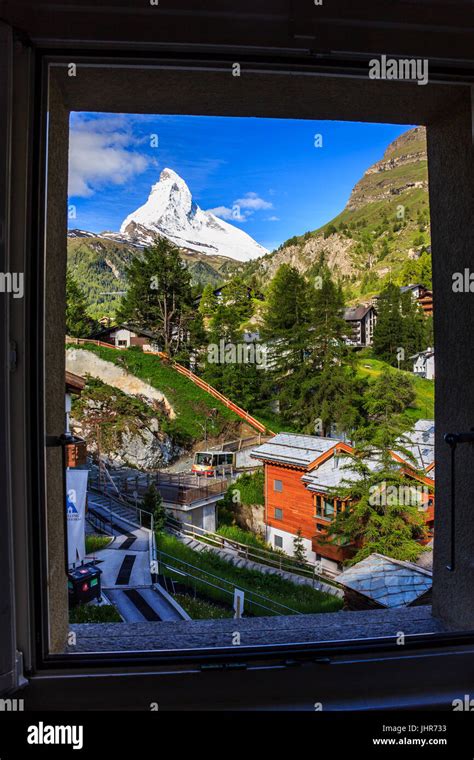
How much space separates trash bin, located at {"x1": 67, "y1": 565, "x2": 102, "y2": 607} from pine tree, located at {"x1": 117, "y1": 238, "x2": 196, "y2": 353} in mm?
769

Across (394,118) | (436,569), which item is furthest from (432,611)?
(394,118)

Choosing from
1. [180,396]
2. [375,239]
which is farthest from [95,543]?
[375,239]

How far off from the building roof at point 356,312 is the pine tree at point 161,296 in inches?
21.0

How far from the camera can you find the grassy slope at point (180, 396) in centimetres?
163

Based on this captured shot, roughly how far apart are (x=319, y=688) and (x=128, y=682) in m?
0.35

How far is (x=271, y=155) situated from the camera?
5.57 feet

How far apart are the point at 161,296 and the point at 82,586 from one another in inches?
38.5

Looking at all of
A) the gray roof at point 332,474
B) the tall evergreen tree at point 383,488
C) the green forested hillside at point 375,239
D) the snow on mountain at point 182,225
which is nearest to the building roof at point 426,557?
the tall evergreen tree at point 383,488

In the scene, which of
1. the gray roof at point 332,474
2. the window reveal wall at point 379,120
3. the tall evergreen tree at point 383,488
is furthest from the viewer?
the gray roof at point 332,474

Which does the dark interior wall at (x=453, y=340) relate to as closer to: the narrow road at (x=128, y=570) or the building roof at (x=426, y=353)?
the building roof at (x=426, y=353)

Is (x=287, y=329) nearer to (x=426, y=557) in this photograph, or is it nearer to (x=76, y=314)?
(x=76, y=314)

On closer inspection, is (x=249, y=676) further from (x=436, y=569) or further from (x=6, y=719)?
(x=436, y=569)

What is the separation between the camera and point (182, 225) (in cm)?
172

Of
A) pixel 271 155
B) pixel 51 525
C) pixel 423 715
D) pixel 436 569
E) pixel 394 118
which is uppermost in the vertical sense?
pixel 271 155
